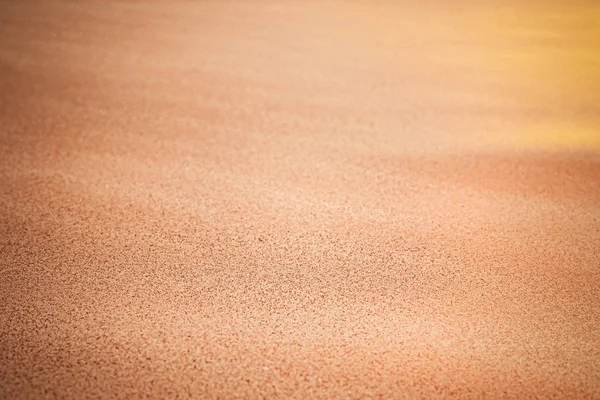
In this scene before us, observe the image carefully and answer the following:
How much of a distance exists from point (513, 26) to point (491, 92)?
0.92 m

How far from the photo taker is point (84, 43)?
3154 mm

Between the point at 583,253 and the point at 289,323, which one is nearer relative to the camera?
the point at 289,323

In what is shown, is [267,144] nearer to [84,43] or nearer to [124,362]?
[124,362]

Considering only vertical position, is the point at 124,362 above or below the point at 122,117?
below

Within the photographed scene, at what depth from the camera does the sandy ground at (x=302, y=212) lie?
1.18 m

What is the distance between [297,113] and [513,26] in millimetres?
1844

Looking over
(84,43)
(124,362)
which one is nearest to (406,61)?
(84,43)

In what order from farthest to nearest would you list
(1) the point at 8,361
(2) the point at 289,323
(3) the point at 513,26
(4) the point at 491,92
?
1. (3) the point at 513,26
2. (4) the point at 491,92
3. (2) the point at 289,323
4. (1) the point at 8,361

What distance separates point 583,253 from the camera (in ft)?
5.22

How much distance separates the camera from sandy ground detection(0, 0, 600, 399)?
3.89 feet

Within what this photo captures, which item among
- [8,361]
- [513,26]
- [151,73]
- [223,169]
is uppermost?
[513,26]

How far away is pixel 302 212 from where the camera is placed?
5.74 ft

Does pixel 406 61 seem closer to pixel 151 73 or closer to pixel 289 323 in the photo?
pixel 151 73

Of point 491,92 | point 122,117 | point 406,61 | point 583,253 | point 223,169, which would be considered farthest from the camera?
point 406,61
